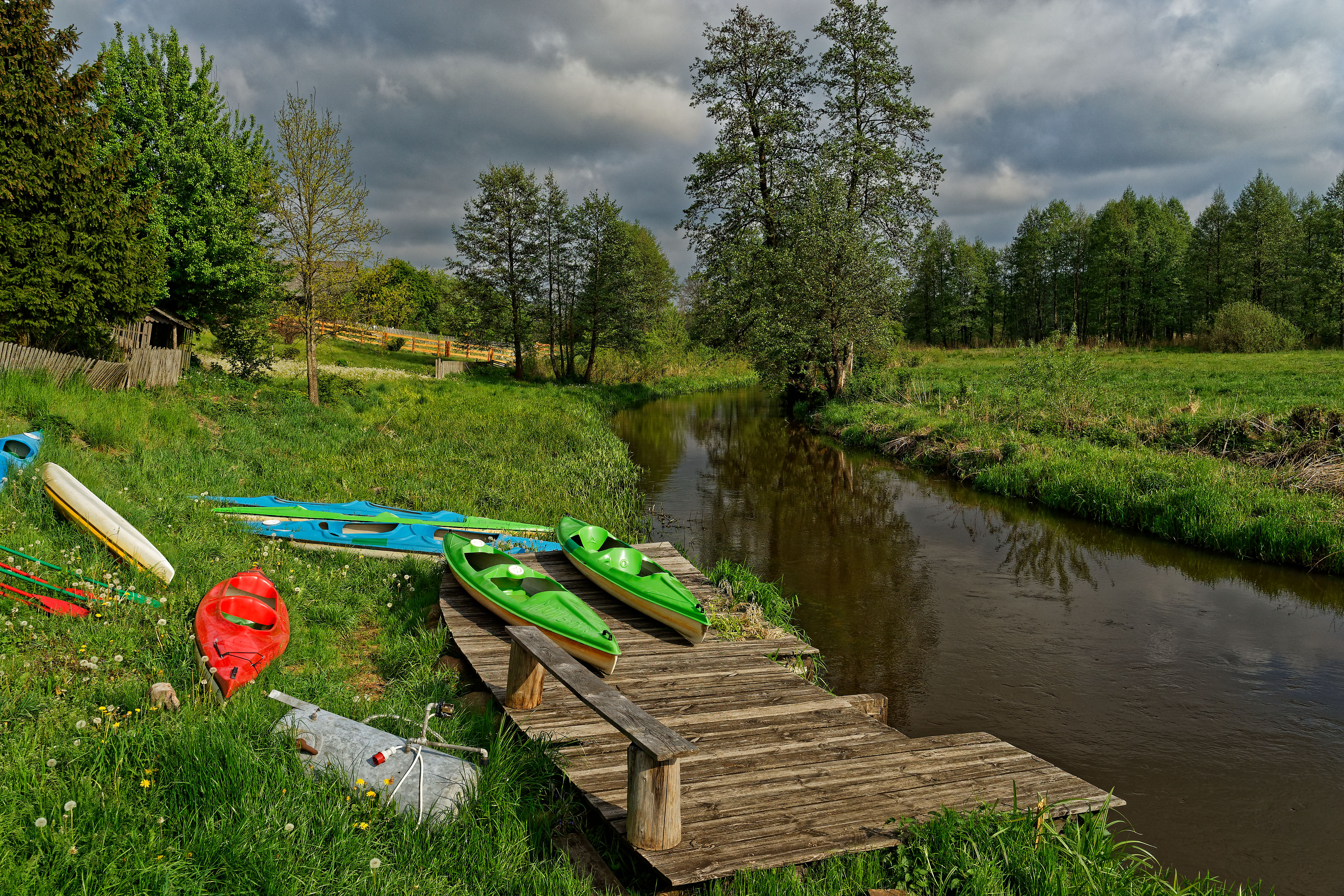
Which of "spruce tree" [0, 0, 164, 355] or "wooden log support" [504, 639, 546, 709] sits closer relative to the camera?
"wooden log support" [504, 639, 546, 709]

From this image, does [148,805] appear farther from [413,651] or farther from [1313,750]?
[1313,750]

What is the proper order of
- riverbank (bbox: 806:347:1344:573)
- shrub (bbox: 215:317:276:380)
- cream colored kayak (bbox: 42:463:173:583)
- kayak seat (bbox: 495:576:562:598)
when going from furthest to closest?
shrub (bbox: 215:317:276:380) → riverbank (bbox: 806:347:1344:573) → kayak seat (bbox: 495:576:562:598) → cream colored kayak (bbox: 42:463:173:583)

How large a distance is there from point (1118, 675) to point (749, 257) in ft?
71.5

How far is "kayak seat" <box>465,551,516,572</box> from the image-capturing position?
7168mm

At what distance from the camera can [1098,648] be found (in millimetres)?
8062

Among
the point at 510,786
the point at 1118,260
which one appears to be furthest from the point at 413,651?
the point at 1118,260

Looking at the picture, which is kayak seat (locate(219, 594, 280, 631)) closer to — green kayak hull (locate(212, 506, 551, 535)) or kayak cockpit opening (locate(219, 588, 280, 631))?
kayak cockpit opening (locate(219, 588, 280, 631))

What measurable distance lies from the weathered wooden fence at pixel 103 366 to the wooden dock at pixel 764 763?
10758 millimetres

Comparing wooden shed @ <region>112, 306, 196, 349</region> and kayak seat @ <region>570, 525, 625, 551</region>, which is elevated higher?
wooden shed @ <region>112, 306, 196, 349</region>

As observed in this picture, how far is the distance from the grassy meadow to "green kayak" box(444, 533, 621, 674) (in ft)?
2.09

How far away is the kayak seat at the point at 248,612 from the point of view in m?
5.30

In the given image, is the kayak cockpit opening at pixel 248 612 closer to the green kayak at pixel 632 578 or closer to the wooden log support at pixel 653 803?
the green kayak at pixel 632 578

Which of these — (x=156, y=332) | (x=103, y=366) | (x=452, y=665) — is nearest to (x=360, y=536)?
(x=452, y=665)

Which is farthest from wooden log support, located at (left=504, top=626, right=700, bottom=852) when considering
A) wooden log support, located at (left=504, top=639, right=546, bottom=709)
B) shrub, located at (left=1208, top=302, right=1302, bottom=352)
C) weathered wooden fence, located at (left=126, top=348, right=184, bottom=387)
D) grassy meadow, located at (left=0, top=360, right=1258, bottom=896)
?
shrub, located at (left=1208, top=302, right=1302, bottom=352)
